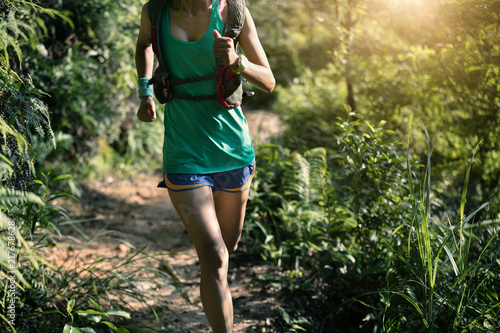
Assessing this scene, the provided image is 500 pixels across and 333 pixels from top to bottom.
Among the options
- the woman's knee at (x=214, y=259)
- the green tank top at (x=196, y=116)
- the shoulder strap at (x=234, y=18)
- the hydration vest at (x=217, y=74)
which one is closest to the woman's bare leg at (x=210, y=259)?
the woman's knee at (x=214, y=259)

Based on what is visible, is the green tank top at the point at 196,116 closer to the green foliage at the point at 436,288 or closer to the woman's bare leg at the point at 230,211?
the woman's bare leg at the point at 230,211

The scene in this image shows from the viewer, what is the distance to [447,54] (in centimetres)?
378

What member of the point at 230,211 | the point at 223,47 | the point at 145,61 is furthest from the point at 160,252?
the point at 223,47

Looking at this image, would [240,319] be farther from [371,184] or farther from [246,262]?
[371,184]

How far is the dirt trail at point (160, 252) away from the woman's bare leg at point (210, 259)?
688 mm

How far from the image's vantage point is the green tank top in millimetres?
2389

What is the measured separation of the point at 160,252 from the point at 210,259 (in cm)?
198

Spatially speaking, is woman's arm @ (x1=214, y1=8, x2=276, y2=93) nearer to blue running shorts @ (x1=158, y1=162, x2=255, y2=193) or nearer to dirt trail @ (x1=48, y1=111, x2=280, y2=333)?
blue running shorts @ (x1=158, y1=162, x2=255, y2=193)

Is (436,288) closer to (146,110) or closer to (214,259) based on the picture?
(214,259)

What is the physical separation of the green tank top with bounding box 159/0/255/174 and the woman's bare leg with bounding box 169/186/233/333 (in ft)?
0.71

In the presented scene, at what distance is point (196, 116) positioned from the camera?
242cm

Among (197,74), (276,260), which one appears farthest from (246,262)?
(197,74)

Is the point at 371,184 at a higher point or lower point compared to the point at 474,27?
lower

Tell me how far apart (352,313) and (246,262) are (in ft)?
3.59
